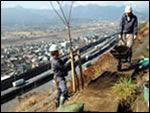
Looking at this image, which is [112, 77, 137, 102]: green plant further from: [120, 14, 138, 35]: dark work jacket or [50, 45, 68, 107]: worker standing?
[120, 14, 138, 35]: dark work jacket

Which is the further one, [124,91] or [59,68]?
[59,68]

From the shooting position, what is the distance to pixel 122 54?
622cm

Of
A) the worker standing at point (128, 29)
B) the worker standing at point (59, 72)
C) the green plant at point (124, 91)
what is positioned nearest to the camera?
the green plant at point (124, 91)

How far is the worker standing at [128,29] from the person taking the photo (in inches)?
260

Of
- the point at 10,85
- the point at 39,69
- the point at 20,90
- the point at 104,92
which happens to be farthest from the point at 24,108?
the point at 39,69

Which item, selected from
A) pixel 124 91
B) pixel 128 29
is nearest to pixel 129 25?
pixel 128 29

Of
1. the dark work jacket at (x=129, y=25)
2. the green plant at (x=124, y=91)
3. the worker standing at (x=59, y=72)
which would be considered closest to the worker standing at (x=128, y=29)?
the dark work jacket at (x=129, y=25)

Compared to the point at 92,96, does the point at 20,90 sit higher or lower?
lower

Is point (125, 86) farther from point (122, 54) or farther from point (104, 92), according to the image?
point (122, 54)

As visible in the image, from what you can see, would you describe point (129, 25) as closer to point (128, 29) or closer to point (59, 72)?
point (128, 29)

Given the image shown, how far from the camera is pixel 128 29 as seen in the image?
266 inches

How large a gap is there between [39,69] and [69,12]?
98.3ft

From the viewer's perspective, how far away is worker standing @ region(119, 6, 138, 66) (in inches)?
260

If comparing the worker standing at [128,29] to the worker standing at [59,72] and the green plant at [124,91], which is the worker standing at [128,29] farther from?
the worker standing at [59,72]
